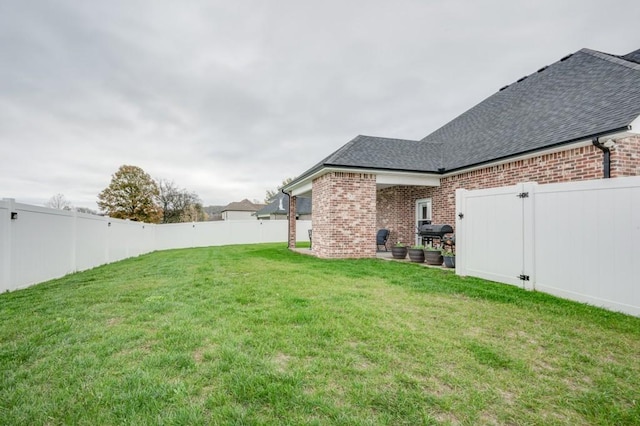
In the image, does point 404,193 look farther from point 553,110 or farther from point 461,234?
point 461,234

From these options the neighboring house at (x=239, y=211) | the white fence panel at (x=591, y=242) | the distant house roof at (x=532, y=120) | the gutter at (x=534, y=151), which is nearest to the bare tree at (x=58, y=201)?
the neighboring house at (x=239, y=211)

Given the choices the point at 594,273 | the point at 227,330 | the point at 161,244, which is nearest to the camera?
the point at 227,330

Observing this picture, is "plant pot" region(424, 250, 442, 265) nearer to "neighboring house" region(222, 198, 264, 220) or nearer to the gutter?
the gutter

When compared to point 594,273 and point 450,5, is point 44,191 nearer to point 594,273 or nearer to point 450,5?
point 450,5

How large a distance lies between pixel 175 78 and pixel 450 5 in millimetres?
9553

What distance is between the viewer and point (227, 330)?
3215 mm

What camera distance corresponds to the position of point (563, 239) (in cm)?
460

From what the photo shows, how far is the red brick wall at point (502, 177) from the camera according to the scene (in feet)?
18.9

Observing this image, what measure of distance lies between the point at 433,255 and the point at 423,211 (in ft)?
12.7

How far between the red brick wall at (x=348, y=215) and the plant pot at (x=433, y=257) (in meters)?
2.08

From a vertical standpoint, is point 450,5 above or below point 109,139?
above

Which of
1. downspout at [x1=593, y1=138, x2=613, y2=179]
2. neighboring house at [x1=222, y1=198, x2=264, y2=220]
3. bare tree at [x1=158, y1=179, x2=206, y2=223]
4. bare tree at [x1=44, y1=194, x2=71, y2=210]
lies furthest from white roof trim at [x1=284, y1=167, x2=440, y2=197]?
neighboring house at [x1=222, y1=198, x2=264, y2=220]

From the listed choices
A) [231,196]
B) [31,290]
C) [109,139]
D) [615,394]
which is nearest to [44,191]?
[109,139]

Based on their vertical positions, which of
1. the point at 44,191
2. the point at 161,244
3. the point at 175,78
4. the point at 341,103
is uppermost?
the point at 341,103
